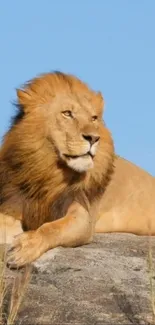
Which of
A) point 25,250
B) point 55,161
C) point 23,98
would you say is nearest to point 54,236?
point 25,250

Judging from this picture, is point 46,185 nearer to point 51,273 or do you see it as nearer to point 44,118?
point 44,118

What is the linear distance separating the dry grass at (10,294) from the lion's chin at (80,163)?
843 mm

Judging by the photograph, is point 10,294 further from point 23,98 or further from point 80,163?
point 23,98

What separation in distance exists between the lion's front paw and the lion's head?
500 mm

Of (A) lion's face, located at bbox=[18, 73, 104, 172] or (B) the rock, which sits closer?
(B) the rock

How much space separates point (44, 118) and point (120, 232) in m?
1.80

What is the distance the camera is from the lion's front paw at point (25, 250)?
4395 millimetres

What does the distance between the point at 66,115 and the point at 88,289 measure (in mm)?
1375

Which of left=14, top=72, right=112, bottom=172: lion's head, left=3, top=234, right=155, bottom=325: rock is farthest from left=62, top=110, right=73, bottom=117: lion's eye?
left=3, top=234, right=155, bottom=325: rock

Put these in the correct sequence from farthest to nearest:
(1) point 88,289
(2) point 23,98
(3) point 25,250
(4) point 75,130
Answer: (2) point 23,98 < (4) point 75,130 < (3) point 25,250 < (1) point 88,289

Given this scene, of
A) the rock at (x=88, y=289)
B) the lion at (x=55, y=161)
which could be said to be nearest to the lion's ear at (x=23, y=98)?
the lion at (x=55, y=161)

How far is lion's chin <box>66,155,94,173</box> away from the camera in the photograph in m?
4.82

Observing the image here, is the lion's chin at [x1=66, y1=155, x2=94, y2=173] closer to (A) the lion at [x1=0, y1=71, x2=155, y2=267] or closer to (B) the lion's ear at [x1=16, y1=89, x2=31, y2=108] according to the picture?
(A) the lion at [x1=0, y1=71, x2=155, y2=267]

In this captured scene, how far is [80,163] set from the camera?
15.9ft
